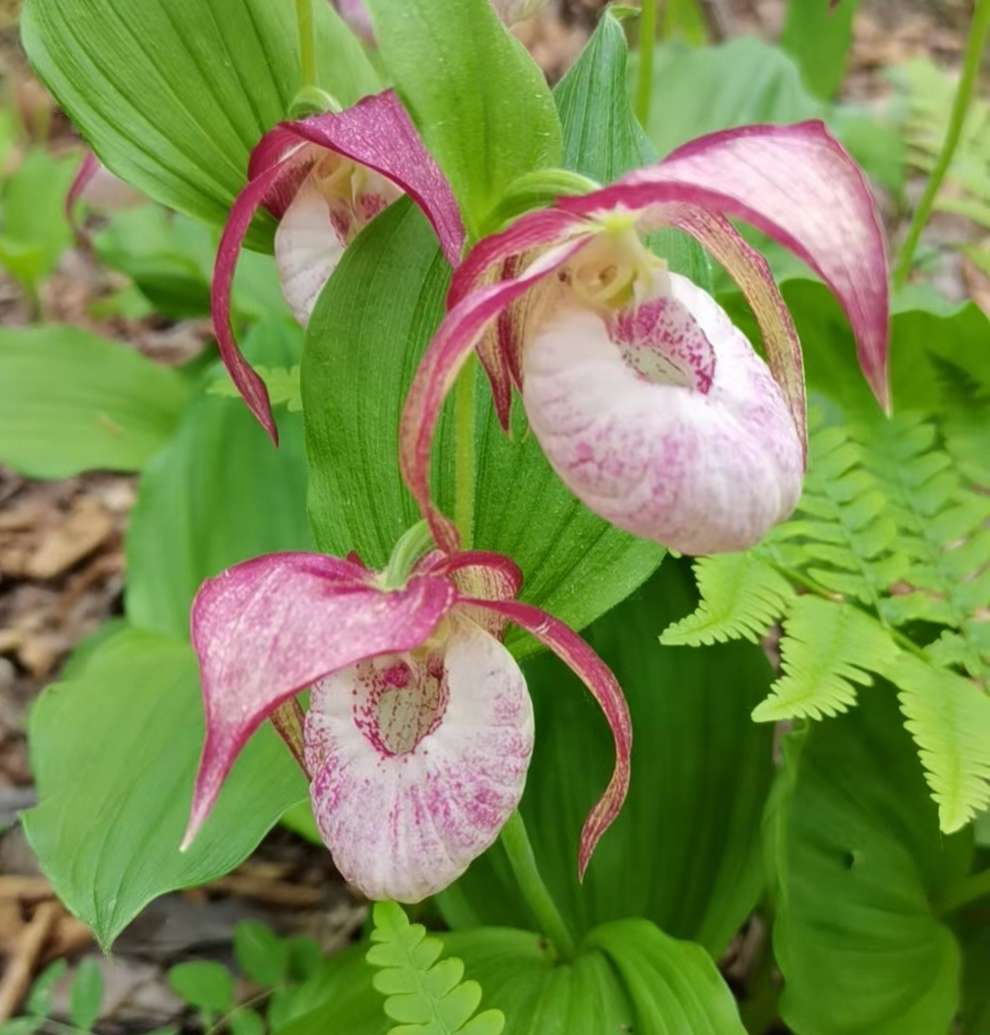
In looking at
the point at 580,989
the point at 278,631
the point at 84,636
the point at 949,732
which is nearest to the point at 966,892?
the point at 949,732

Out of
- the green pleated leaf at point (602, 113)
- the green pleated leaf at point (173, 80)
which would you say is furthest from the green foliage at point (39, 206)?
the green pleated leaf at point (602, 113)

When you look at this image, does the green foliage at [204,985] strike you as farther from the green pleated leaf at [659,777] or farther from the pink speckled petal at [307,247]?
Result: the pink speckled petal at [307,247]

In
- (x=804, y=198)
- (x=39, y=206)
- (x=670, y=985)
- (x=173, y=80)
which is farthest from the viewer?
(x=39, y=206)

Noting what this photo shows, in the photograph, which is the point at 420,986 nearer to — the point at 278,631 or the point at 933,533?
the point at 278,631

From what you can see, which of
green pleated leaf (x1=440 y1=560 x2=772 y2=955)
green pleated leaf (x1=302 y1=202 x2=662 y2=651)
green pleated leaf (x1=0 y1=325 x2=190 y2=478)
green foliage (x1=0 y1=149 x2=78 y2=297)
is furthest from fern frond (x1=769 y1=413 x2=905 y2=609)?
green foliage (x1=0 y1=149 x2=78 y2=297)

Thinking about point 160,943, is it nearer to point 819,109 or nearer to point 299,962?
point 299,962

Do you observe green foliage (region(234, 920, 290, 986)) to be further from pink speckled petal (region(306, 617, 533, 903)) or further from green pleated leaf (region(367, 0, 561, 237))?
green pleated leaf (region(367, 0, 561, 237))

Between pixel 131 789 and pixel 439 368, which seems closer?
pixel 439 368
